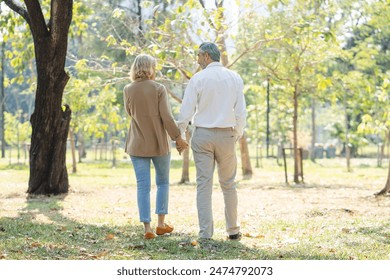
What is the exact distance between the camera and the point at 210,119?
6.38 m

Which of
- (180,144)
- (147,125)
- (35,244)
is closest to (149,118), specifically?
(147,125)

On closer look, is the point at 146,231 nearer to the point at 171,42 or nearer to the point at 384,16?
the point at 171,42

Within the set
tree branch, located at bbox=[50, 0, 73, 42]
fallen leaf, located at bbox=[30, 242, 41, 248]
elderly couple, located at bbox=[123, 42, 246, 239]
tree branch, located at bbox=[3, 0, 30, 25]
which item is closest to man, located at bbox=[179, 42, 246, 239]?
elderly couple, located at bbox=[123, 42, 246, 239]

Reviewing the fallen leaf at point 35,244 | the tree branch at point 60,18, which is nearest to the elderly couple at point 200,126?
the fallen leaf at point 35,244

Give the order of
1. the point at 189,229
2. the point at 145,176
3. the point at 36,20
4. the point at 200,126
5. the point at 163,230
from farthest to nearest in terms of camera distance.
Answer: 1. the point at 36,20
2. the point at 189,229
3. the point at 163,230
4. the point at 145,176
5. the point at 200,126

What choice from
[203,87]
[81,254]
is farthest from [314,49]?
[81,254]

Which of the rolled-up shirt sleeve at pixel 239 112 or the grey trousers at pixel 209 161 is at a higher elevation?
the rolled-up shirt sleeve at pixel 239 112

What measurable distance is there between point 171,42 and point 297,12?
3.41 meters

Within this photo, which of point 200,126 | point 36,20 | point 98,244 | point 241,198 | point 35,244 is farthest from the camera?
point 241,198

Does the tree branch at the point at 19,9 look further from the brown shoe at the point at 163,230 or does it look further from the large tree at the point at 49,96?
the brown shoe at the point at 163,230

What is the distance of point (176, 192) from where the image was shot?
14.0 meters

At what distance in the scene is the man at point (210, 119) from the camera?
6.38 m

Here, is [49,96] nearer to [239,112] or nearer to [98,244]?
[98,244]

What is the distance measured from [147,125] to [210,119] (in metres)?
0.64
